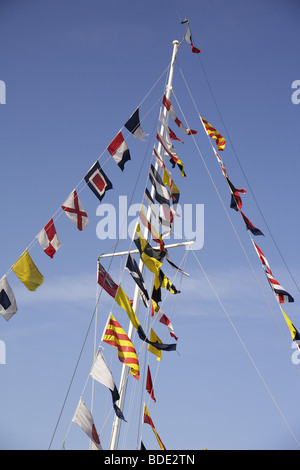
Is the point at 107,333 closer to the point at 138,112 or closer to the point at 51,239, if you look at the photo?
the point at 51,239

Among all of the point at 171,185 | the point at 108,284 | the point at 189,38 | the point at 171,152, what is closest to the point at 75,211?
the point at 108,284

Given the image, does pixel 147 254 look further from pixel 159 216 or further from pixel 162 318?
pixel 162 318

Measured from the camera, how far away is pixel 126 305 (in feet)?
42.4

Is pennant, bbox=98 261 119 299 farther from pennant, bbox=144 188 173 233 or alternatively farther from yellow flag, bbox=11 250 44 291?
yellow flag, bbox=11 250 44 291

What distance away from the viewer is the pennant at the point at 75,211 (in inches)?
531

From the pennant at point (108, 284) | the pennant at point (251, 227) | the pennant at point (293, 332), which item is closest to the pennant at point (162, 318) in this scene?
the pennant at point (108, 284)

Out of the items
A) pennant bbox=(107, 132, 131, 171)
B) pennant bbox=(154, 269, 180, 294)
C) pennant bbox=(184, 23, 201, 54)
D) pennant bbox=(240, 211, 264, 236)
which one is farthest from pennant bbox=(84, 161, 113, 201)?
pennant bbox=(184, 23, 201, 54)

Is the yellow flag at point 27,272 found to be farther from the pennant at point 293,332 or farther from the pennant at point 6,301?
the pennant at point 293,332

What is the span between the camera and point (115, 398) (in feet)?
37.7

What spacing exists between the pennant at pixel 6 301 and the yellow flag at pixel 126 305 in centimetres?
227

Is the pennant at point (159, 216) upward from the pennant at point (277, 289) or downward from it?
upward
